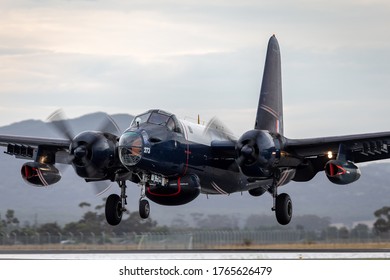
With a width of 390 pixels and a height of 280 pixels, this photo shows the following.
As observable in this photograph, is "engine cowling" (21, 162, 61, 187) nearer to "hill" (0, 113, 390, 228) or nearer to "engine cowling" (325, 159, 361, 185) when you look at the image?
"engine cowling" (325, 159, 361, 185)

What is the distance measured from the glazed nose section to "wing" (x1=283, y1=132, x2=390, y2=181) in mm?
8080

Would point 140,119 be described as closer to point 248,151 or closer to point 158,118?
point 158,118

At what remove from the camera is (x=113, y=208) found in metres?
46.8

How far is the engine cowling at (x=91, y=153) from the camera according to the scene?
4437cm

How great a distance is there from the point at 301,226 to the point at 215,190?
20.1 meters

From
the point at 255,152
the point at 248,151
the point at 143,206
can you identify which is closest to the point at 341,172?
the point at 255,152

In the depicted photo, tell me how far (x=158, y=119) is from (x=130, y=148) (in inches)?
111

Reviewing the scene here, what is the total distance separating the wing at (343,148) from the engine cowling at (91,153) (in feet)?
28.5

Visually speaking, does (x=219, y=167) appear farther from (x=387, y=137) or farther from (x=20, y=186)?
(x=20, y=186)

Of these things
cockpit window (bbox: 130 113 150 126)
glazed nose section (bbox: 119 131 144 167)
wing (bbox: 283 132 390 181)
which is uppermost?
cockpit window (bbox: 130 113 150 126)

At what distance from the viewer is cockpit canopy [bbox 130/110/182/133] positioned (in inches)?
1716

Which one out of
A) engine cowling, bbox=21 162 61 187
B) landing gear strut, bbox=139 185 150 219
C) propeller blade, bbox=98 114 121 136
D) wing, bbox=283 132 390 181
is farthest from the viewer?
engine cowling, bbox=21 162 61 187

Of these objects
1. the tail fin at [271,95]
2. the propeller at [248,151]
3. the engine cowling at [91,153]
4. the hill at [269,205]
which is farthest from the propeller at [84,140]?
the hill at [269,205]

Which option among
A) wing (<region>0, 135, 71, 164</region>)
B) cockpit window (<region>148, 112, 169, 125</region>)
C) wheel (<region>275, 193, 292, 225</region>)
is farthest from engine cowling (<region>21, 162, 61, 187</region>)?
wheel (<region>275, 193, 292, 225</region>)
